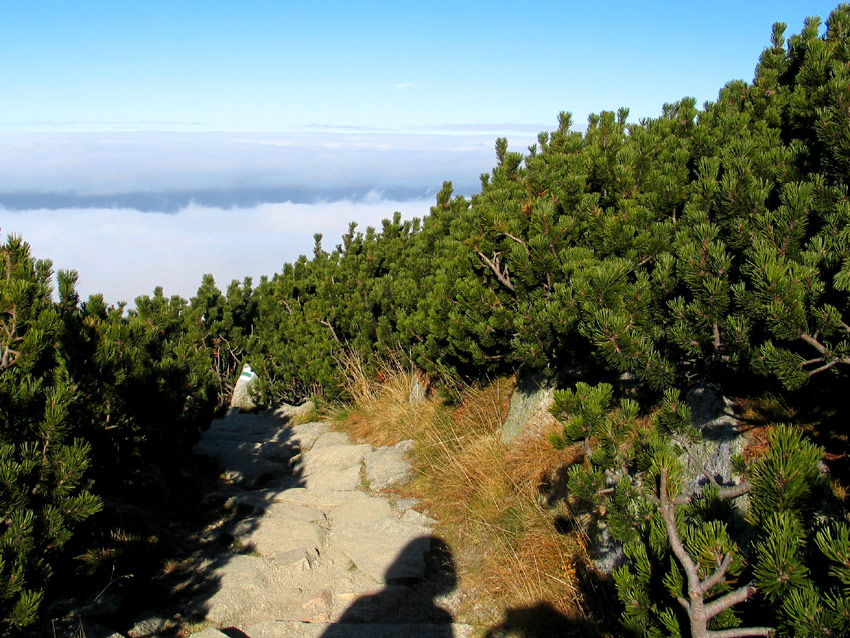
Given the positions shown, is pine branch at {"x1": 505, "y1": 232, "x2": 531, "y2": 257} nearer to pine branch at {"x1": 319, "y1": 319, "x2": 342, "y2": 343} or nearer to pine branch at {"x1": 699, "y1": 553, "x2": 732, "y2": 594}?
pine branch at {"x1": 699, "y1": 553, "x2": 732, "y2": 594}

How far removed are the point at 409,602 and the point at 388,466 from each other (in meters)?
2.49

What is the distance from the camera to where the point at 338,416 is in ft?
30.0

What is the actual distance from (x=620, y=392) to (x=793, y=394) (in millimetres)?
1205

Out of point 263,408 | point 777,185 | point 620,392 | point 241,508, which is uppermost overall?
point 777,185

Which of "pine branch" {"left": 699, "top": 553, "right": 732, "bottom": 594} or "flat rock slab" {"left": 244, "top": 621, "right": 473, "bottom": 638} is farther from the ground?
"pine branch" {"left": 699, "top": 553, "right": 732, "bottom": 594}

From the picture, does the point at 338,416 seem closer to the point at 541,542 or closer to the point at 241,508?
the point at 241,508

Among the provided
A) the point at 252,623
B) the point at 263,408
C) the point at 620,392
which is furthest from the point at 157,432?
the point at 263,408

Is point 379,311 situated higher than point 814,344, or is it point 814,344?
point 814,344

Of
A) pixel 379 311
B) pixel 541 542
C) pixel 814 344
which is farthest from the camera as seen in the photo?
pixel 379 311

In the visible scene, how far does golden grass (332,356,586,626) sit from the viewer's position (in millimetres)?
4141

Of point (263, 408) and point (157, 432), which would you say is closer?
point (157, 432)

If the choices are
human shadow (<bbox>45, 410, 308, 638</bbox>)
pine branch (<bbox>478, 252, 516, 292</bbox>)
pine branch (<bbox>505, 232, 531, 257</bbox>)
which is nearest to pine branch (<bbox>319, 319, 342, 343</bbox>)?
human shadow (<bbox>45, 410, 308, 638</bbox>)

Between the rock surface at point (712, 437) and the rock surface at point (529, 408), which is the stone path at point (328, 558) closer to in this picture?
the rock surface at point (529, 408)

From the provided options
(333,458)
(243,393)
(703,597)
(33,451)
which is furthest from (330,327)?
(703,597)
